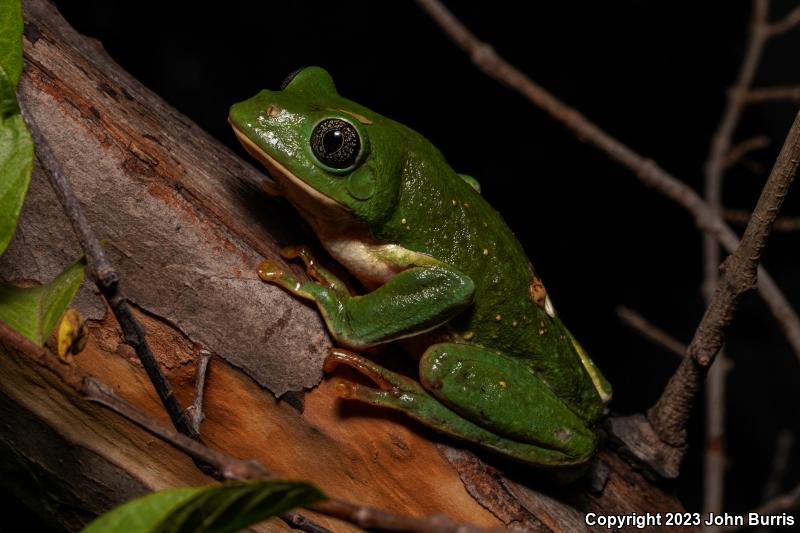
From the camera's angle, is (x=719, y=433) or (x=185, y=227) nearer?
(x=185, y=227)

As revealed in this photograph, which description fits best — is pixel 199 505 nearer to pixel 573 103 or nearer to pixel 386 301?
pixel 386 301

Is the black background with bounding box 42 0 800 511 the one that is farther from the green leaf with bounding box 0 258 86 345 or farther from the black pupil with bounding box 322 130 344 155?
the green leaf with bounding box 0 258 86 345

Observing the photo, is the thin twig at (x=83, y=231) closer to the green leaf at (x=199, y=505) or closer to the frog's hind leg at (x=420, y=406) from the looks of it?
the green leaf at (x=199, y=505)

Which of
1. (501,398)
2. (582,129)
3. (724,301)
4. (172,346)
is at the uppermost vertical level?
(582,129)

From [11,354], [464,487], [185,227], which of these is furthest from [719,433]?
[11,354]

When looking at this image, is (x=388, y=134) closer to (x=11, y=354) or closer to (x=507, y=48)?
(x=11, y=354)

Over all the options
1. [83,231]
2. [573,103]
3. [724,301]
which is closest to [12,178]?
[83,231]
